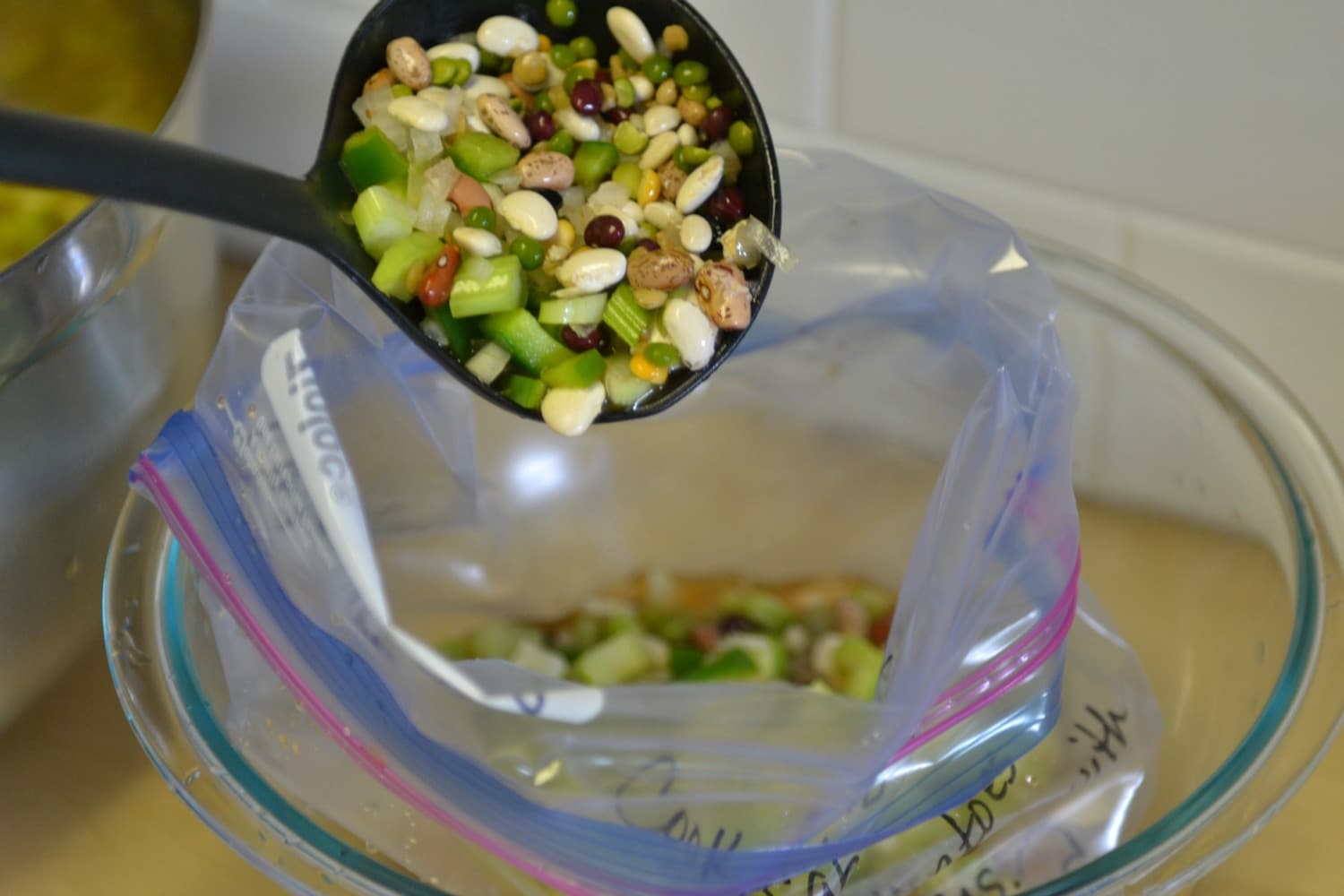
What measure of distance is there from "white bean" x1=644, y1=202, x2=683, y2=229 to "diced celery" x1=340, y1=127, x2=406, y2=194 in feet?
0.30

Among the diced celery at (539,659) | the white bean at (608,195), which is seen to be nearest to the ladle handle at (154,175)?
the white bean at (608,195)

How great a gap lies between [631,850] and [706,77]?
29cm

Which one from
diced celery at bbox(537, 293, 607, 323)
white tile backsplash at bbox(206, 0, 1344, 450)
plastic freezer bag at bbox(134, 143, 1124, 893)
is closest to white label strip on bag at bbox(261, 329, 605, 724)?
plastic freezer bag at bbox(134, 143, 1124, 893)

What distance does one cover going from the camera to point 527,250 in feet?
1.53

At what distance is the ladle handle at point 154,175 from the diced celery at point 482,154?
2.3 inches

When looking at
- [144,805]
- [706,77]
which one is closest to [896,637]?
[706,77]

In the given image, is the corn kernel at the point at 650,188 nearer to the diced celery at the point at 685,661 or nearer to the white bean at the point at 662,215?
the white bean at the point at 662,215

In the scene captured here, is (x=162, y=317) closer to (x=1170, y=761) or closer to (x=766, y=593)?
(x=766, y=593)

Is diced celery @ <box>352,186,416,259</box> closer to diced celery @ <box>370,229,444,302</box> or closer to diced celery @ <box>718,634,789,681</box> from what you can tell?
diced celery @ <box>370,229,444,302</box>

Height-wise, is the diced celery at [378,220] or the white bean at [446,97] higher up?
the white bean at [446,97]

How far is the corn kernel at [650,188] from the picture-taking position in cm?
49

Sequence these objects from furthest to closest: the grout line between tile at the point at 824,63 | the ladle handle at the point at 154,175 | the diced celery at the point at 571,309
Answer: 1. the grout line between tile at the point at 824,63
2. the diced celery at the point at 571,309
3. the ladle handle at the point at 154,175

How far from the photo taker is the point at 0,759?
0.59m

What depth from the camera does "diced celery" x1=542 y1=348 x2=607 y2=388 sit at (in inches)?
18.1
